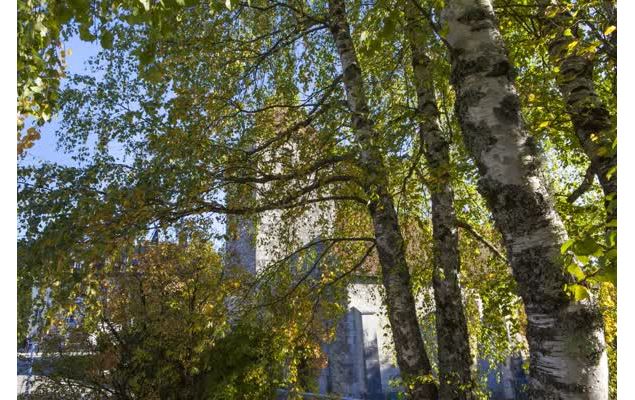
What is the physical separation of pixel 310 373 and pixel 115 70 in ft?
32.0

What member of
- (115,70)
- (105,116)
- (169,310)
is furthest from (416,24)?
(169,310)

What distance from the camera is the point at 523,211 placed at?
2.81 m

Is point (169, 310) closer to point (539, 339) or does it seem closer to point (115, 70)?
point (115, 70)

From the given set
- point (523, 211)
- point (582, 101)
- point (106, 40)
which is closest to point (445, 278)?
point (582, 101)

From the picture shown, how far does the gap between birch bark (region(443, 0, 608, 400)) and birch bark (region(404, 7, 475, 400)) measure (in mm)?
2350

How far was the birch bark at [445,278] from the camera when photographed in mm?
5844

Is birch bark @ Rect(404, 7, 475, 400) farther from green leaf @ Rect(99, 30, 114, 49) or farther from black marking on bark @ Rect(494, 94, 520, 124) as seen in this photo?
green leaf @ Rect(99, 30, 114, 49)

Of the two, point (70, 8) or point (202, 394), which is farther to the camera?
point (202, 394)

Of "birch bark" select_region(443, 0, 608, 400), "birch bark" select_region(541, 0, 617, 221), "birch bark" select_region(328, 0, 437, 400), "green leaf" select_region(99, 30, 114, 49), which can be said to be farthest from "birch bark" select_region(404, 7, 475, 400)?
"green leaf" select_region(99, 30, 114, 49)

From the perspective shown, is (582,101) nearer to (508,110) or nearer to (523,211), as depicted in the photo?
(508,110)

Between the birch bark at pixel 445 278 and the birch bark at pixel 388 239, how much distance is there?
1.01ft

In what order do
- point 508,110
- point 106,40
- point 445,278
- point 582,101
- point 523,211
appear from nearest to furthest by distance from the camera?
1. point 523,211
2. point 508,110
3. point 106,40
4. point 582,101
5. point 445,278

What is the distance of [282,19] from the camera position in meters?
9.96

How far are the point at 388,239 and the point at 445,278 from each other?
0.96 m
